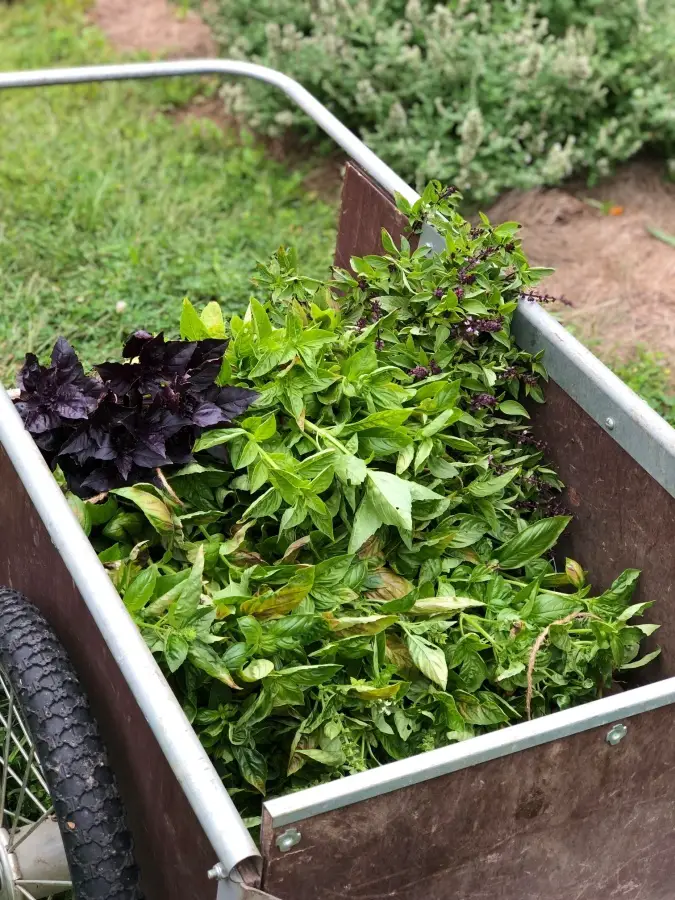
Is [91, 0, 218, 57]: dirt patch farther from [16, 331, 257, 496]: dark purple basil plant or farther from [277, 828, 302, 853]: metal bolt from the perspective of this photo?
[277, 828, 302, 853]: metal bolt

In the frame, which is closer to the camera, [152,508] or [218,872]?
[218,872]

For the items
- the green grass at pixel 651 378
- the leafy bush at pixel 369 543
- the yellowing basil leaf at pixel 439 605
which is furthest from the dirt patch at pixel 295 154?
the yellowing basil leaf at pixel 439 605

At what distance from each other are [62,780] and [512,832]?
26.6 inches

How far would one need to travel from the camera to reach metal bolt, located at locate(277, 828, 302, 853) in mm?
1244

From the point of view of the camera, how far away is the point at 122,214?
4223mm

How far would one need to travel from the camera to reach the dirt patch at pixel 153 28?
5.81 metres

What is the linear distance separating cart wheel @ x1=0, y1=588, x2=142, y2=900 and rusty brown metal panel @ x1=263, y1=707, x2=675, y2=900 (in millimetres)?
354

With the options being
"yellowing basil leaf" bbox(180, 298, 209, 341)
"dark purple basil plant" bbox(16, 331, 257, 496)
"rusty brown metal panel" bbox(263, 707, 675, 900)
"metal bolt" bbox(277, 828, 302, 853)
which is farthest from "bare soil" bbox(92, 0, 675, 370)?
"metal bolt" bbox(277, 828, 302, 853)

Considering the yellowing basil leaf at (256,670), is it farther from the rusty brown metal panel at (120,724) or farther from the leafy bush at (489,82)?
the leafy bush at (489,82)

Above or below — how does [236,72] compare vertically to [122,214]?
above

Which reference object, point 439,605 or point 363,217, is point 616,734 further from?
point 363,217

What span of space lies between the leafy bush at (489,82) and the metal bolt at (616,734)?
3205 mm

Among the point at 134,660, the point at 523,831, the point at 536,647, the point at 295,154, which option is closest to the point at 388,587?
the point at 536,647

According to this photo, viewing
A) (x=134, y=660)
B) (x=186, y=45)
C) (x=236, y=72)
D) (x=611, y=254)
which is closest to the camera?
(x=134, y=660)
